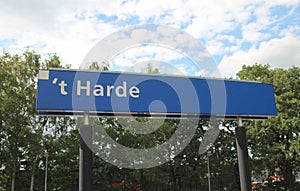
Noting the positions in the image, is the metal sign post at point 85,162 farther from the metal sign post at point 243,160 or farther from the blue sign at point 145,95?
the metal sign post at point 243,160

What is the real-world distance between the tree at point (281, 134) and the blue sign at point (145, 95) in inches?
796

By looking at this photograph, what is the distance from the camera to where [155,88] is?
586 cm

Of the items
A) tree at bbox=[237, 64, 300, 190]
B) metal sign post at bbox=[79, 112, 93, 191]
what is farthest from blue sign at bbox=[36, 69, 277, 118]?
tree at bbox=[237, 64, 300, 190]

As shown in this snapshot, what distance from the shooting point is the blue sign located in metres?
5.32

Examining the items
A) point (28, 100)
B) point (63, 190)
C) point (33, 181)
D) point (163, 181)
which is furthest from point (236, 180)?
point (28, 100)

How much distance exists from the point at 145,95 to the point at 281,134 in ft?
77.3

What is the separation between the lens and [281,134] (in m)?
26.2

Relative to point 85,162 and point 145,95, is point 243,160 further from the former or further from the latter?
point 85,162

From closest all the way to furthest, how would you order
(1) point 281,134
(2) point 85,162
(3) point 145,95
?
(2) point 85,162
(3) point 145,95
(1) point 281,134

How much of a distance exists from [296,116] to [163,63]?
2135 centimetres

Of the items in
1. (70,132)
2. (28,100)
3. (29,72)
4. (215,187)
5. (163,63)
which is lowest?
(215,187)

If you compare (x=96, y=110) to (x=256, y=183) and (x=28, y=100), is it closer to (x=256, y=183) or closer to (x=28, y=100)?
(x=28, y=100)

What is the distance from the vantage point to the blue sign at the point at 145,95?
17.5 feet

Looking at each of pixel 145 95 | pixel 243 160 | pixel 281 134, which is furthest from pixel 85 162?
pixel 281 134
